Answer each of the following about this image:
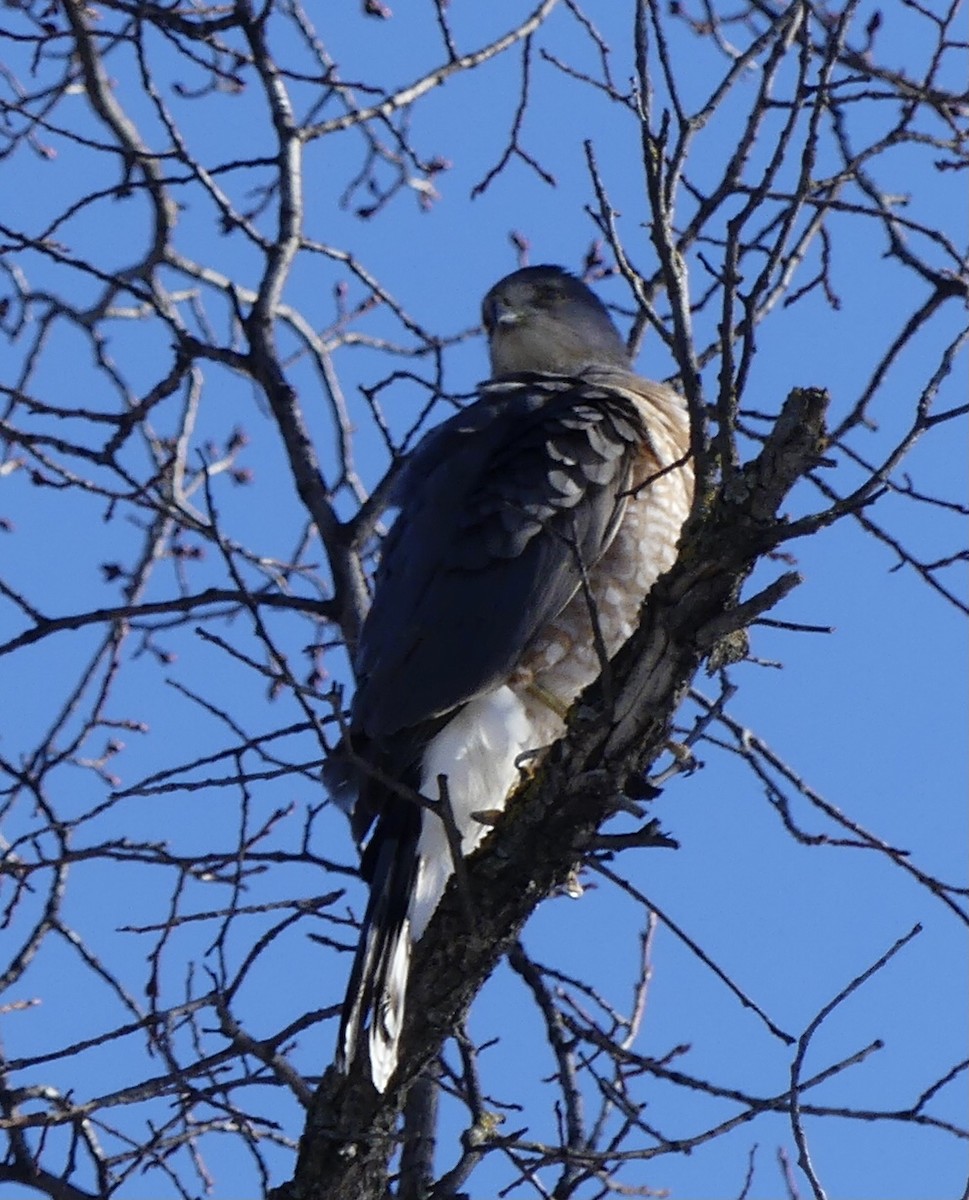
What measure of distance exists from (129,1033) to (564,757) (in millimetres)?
1006

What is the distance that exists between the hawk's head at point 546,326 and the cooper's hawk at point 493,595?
1.11 meters

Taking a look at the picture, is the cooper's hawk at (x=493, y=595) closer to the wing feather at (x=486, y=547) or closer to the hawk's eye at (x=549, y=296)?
the wing feather at (x=486, y=547)

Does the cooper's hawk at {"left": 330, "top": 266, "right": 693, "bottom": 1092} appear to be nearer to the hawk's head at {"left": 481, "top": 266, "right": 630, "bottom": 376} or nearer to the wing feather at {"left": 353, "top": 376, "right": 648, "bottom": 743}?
the wing feather at {"left": 353, "top": 376, "right": 648, "bottom": 743}

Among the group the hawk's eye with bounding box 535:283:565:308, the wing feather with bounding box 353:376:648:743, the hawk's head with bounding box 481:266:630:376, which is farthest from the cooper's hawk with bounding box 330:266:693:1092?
the hawk's eye with bounding box 535:283:565:308

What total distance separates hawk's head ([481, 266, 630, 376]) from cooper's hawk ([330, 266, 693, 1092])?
111cm

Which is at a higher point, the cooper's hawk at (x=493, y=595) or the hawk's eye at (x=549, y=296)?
the hawk's eye at (x=549, y=296)

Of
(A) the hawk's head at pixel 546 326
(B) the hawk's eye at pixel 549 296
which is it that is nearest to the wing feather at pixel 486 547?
(A) the hawk's head at pixel 546 326

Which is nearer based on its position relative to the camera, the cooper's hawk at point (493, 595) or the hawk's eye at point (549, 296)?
the cooper's hawk at point (493, 595)

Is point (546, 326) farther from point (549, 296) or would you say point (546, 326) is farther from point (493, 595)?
point (493, 595)

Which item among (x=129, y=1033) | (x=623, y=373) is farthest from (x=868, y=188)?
(x=129, y=1033)

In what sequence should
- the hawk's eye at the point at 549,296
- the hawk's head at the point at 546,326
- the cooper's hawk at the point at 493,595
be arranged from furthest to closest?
the hawk's eye at the point at 549,296
the hawk's head at the point at 546,326
the cooper's hawk at the point at 493,595

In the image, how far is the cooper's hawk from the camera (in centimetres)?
416

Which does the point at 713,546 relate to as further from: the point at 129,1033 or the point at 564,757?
the point at 129,1033

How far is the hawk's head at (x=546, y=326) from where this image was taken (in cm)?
589
